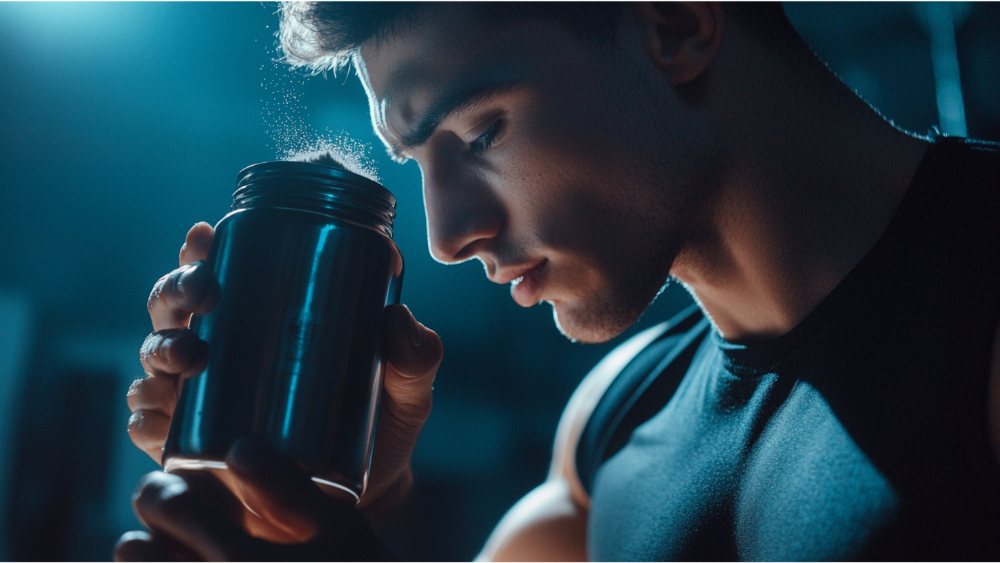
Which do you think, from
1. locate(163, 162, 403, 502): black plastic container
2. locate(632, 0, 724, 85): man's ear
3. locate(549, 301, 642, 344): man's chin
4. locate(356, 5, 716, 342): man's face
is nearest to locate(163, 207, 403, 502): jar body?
locate(163, 162, 403, 502): black plastic container

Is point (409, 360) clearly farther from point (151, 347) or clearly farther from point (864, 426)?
point (864, 426)

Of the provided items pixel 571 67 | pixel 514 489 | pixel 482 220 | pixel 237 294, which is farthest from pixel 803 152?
pixel 514 489

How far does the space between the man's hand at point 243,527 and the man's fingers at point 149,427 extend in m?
0.21

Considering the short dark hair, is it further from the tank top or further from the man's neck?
the tank top

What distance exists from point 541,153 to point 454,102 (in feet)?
0.43

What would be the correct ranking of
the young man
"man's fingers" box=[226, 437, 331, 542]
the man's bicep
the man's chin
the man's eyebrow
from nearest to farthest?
"man's fingers" box=[226, 437, 331, 542] → the young man → the man's eyebrow → the man's chin → the man's bicep

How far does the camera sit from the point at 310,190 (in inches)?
20.6

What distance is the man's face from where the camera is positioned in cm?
82

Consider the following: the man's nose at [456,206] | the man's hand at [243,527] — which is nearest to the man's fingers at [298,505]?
the man's hand at [243,527]

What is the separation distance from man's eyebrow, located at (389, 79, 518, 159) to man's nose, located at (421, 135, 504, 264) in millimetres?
37

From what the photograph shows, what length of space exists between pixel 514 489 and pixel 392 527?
75cm

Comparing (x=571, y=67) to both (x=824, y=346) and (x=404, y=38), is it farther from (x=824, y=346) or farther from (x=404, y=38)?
(x=824, y=346)

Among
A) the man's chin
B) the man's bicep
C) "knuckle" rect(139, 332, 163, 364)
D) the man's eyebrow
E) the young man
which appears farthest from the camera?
the man's bicep

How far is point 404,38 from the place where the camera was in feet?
2.77
